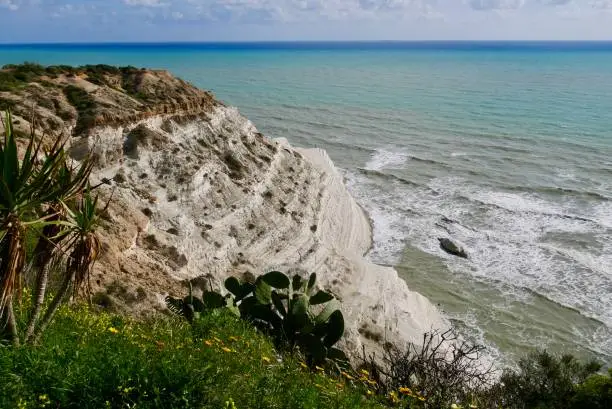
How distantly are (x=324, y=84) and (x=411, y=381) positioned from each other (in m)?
90.6

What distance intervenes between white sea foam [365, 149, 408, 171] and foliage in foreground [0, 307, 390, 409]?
110 feet

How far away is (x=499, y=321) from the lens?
843 inches

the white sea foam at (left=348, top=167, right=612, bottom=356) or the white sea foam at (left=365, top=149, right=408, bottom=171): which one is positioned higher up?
the white sea foam at (left=365, top=149, right=408, bottom=171)

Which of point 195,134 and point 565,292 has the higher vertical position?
point 195,134

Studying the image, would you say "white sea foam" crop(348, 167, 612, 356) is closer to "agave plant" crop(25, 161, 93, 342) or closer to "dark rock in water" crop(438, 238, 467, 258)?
"dark rock in water" crop(438, 238, 467, 258)

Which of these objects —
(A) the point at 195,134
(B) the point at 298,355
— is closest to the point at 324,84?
(A) the point at 195,134

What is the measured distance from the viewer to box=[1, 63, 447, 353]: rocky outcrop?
1568 centimetres

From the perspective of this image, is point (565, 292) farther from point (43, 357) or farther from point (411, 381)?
point (43, 357)

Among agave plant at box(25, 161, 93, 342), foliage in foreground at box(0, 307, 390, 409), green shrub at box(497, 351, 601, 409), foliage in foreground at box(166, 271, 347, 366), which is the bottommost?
green shrub at box(497, 351, 601, 409)

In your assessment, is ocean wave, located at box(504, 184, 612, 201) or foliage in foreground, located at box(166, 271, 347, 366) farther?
ocean wave, located at box(504, 184, 612, 201)

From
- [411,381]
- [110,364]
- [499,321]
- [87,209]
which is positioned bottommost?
[499,321]

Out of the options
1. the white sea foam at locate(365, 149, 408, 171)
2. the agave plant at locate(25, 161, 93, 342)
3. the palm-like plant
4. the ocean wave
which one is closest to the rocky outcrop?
the agave plant at locate(25, 161, 93, 342)

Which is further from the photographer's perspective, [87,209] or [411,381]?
[411,381]

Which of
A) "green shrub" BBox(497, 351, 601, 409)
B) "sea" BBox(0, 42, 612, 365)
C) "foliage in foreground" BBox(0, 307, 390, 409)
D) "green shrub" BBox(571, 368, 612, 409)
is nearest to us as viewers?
"foliage in foreground" BBox(0, 307, 390, 409)
